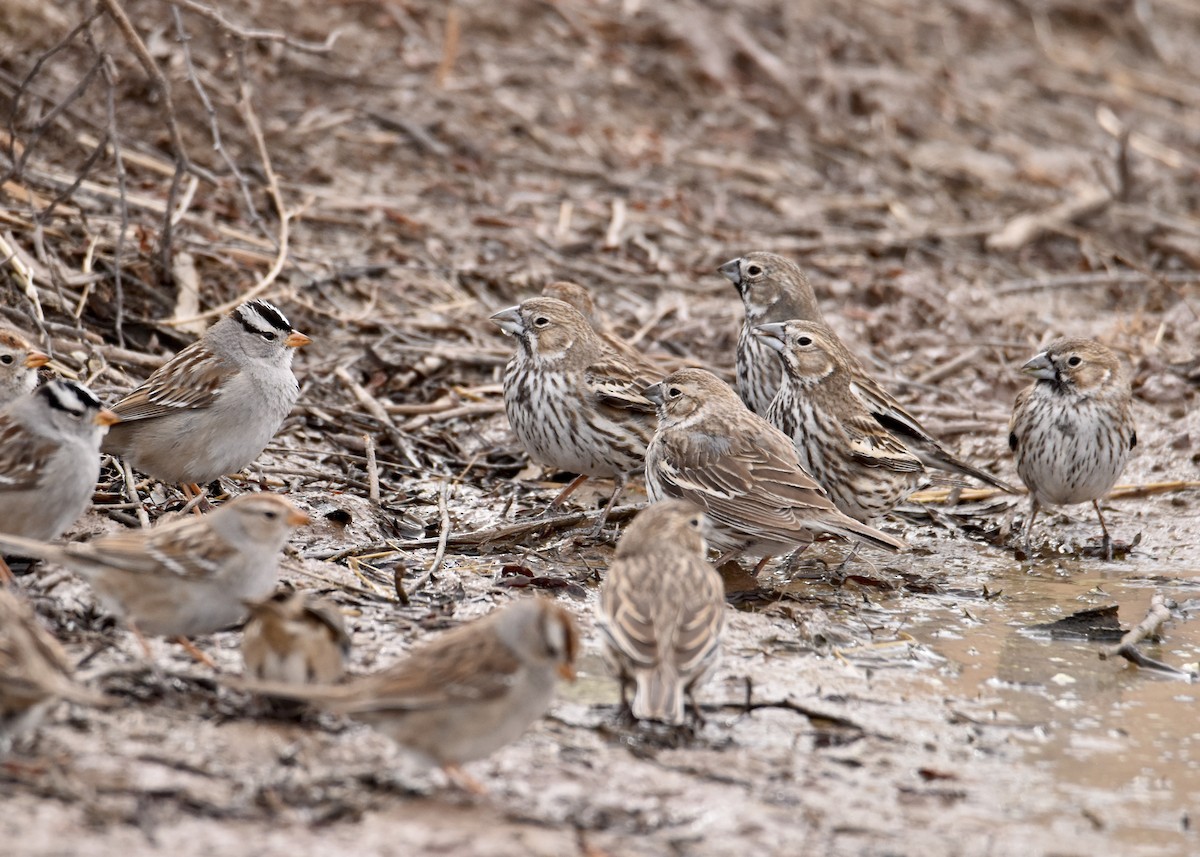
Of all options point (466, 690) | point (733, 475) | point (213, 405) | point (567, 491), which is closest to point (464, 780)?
point (466, 690)

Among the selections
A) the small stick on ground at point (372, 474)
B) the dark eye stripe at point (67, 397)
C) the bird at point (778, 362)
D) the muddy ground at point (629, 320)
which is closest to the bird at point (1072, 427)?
the bird at point (778, 362)

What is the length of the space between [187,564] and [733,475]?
9.72 feet

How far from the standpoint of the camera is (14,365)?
7.24 metres

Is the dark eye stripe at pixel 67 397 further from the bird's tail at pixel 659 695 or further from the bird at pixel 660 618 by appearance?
the bird's tail at pixel 659 695

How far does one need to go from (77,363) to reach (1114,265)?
9008 millimetres

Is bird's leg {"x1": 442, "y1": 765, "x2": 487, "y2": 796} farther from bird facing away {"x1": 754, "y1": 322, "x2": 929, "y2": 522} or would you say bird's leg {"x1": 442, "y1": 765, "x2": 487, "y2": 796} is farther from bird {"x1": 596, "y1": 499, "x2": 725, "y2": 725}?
bird facing away {"x1": 754, "y1": 322, "x2": 929, "y2": 522}

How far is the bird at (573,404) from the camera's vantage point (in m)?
8.43

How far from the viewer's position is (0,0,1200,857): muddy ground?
4957 mm

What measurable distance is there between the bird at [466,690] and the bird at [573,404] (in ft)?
11.2

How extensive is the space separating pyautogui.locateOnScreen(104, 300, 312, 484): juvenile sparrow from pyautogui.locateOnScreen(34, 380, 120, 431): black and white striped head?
914mm

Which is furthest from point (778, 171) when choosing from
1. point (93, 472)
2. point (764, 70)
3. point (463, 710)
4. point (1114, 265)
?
point (463, 710)

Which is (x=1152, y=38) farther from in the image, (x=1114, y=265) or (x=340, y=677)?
(x=340, y=677)

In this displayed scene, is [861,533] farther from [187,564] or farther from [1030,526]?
Answer: [187,564]

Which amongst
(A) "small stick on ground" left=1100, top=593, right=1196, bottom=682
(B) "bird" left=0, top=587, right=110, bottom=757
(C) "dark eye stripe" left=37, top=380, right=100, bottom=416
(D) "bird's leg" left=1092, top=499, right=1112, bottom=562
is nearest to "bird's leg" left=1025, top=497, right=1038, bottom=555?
(D) "bird's leg" left=1092, top=499, right=1112, bottom=562
